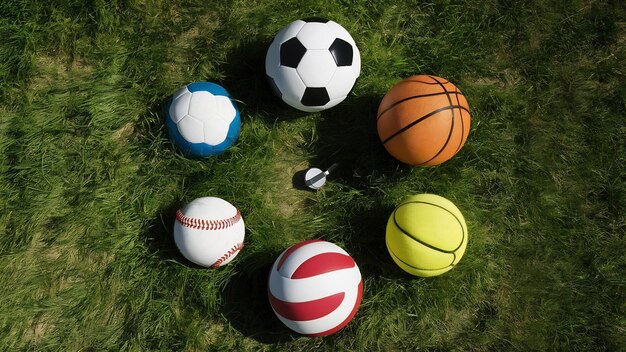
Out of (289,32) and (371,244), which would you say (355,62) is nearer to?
(289,32)

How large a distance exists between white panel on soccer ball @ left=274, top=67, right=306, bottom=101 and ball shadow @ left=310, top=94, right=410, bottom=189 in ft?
2.12

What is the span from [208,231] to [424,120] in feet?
6.33

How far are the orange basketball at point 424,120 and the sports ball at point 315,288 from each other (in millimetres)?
1038

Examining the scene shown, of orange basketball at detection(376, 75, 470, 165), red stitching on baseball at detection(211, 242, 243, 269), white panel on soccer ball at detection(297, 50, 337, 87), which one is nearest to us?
orange basketball at detection(376, 75, 470, 165)

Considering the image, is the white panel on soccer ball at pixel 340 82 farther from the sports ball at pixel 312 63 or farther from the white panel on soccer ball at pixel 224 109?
the white panel on soccer ball at pixel 224 109

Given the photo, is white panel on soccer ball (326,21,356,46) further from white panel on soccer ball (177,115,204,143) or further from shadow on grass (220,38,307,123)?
white panel on soccer ball (177,115,204,143)

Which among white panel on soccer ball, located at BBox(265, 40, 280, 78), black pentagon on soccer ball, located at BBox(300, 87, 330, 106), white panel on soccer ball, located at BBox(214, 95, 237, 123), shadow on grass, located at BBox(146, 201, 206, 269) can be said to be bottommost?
shadow on grass, located at BBox(146, 201, 206, 269)

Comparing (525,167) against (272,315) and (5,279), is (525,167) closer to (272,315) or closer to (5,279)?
(272,315)

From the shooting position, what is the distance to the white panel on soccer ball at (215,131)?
421cm

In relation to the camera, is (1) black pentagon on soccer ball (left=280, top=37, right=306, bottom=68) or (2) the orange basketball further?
(1) black pentagon on soccer ball (left=280, top=37, right=306, bottom=68)

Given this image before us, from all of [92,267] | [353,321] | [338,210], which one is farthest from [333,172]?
[92,267]

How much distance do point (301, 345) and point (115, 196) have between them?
7.12 ft

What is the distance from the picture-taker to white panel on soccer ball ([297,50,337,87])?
13.4ft

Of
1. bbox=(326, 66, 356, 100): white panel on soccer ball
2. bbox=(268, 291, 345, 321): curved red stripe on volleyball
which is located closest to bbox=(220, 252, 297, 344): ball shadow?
bbox=(268, 291, 345, 321): curved red stripe on volleyball
